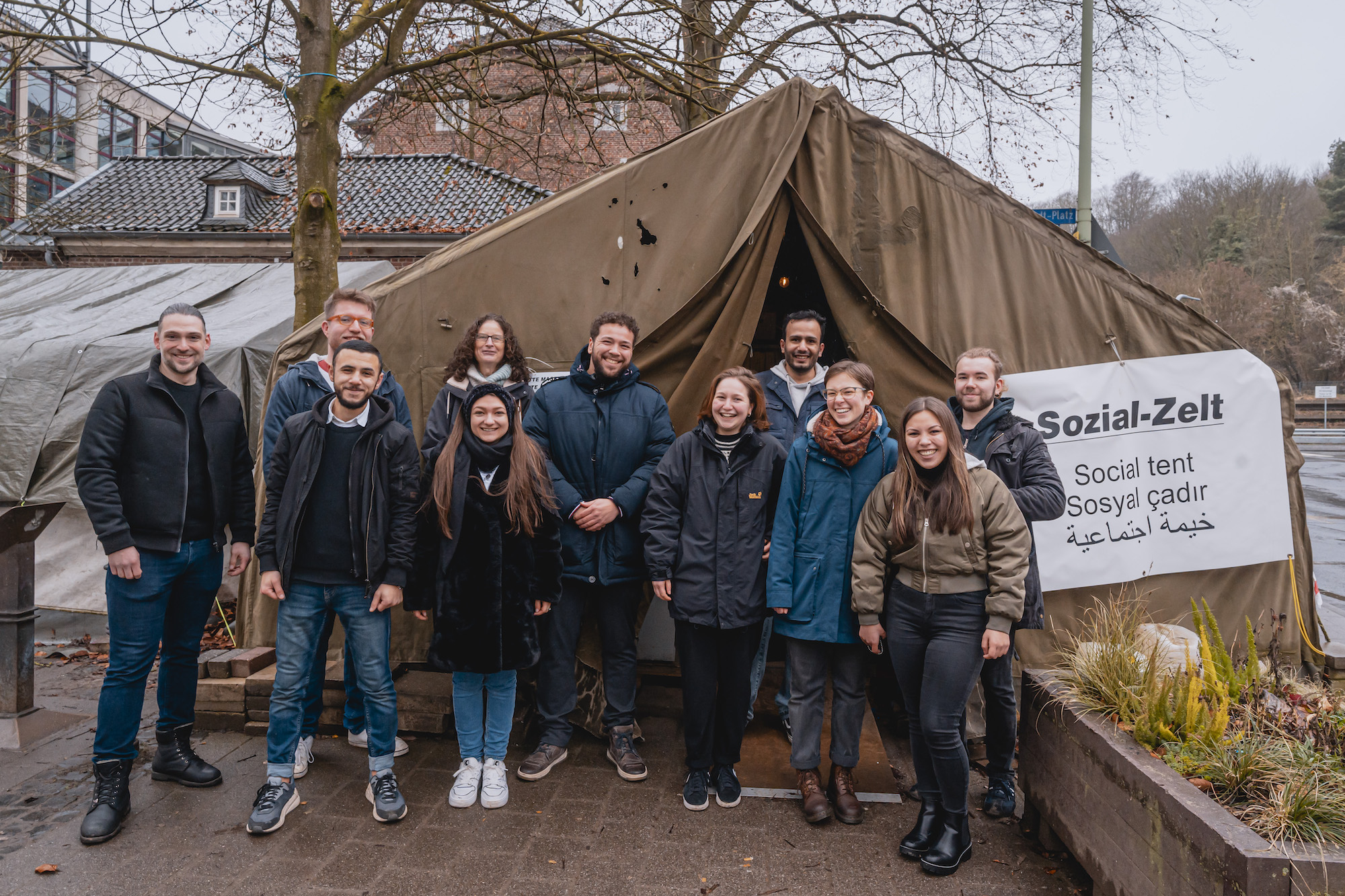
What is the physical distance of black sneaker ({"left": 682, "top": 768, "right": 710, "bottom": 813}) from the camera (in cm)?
333

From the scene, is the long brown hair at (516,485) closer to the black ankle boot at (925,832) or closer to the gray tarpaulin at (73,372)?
the black ankle boot at (925,832)

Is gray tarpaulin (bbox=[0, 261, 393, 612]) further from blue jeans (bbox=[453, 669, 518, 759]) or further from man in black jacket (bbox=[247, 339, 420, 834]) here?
blue jeans (bbox=[453, 669, 518, 759])

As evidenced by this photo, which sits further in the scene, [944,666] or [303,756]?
[303,756]

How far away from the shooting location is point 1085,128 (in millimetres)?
9086

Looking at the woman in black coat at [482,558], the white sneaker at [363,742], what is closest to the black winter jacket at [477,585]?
the woman in black coat at [482,558]

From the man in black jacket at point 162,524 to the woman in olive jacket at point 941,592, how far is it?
2.74m

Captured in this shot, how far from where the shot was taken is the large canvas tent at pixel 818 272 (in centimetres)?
409

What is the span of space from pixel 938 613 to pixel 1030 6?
896 cm

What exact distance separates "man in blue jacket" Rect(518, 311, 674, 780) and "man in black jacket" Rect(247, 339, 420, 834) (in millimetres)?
668

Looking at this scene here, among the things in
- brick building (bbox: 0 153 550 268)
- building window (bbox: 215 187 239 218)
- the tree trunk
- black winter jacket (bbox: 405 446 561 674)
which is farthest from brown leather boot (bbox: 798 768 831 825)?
building window (bbox: 215 187 239 218)

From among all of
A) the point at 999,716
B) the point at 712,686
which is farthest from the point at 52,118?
the point at 999,716

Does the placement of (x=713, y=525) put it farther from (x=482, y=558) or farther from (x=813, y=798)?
(x=813, y=798)

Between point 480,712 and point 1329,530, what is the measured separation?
12.4 meters

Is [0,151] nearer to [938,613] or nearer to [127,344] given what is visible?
[127,344]
